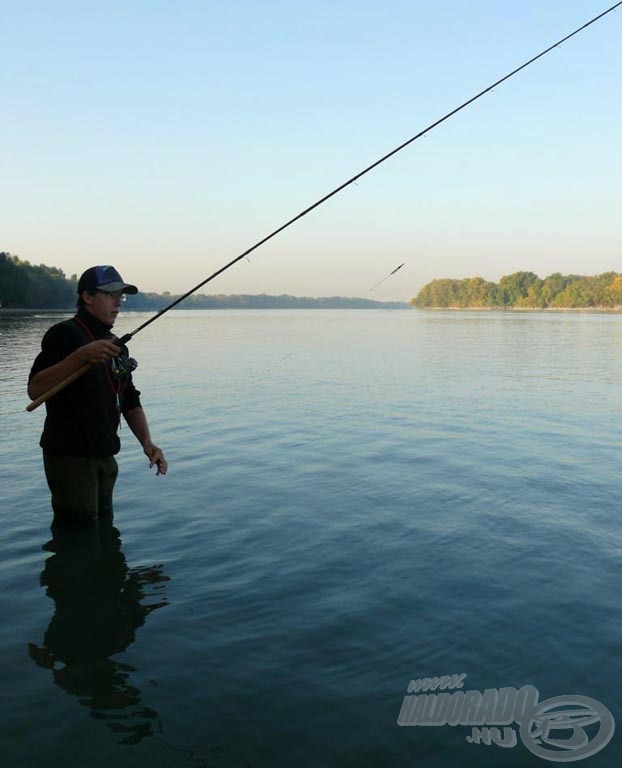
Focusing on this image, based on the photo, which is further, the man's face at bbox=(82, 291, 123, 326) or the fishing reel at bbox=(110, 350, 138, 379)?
the fishing reel at bbox=(110, 350, 138, 379)

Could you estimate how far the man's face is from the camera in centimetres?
542

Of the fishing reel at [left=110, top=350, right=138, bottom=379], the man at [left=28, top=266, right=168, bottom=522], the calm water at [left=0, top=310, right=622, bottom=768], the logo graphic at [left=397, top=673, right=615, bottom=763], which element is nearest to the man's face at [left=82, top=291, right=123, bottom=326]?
the man at [left=28, top=266, right=168, bottom=522]

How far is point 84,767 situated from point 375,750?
1479 mm

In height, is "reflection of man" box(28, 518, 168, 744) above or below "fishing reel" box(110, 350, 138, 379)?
below

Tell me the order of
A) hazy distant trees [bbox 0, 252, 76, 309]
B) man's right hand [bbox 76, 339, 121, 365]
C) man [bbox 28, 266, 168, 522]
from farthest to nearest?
hazy distant trees [bbox 0, 252, 76, 309], man [bbox 28, 266, 168, 522], man's right hand [bbox 76, 339, 121, 365]

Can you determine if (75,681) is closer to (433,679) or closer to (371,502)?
(433,679)

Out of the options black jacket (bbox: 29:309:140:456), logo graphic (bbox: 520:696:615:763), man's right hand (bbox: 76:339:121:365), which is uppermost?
man's right hand (bbox: 76:339:121:365)

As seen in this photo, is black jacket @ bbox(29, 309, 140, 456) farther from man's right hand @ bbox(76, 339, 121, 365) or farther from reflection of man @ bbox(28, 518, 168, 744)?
reflection of man @ bbox(28, 518, 168, 744)

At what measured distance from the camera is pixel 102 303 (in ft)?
17.9

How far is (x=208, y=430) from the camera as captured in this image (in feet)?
45.9

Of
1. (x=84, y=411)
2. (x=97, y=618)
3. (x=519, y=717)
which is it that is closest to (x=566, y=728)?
(x=519, y=717)

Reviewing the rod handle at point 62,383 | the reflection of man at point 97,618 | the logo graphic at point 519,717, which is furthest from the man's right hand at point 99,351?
the logo graphic at point 519,717

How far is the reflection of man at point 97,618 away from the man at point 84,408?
46cm

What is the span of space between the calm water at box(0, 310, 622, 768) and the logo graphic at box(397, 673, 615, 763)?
80mm
